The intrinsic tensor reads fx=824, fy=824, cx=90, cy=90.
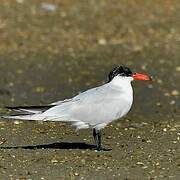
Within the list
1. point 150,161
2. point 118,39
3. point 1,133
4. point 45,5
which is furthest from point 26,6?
point 150,161

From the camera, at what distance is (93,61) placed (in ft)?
45.5

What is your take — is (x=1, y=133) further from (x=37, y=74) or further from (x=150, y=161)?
(x=37, y=74)

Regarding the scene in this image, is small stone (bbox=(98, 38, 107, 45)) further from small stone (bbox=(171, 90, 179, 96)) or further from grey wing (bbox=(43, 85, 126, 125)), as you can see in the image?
grey wing (bbox=(43, 85, 126, 125))

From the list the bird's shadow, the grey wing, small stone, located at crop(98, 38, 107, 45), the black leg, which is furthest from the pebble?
the grey wing

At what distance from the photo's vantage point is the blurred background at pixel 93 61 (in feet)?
28.5

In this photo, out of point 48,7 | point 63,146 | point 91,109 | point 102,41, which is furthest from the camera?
point 48,7

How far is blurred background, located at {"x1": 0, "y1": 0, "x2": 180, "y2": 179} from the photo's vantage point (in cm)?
869

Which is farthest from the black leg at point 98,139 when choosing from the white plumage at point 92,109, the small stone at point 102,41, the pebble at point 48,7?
the pebble at point 48,7

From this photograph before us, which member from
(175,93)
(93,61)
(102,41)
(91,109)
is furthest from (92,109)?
(102,41)

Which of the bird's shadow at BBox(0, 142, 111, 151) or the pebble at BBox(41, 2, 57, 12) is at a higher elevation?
the pebble at BBox(41, 2, 57, 12)

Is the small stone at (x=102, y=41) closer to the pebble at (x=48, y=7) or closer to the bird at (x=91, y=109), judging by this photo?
the pebble at (x=48, y=7)

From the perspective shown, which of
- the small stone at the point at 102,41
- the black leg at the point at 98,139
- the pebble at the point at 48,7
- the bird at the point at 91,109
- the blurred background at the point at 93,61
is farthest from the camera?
the pebble at the point at 48,7

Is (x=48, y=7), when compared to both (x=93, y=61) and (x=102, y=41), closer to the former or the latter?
(x=102, y=41)

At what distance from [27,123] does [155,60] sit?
4.68m
